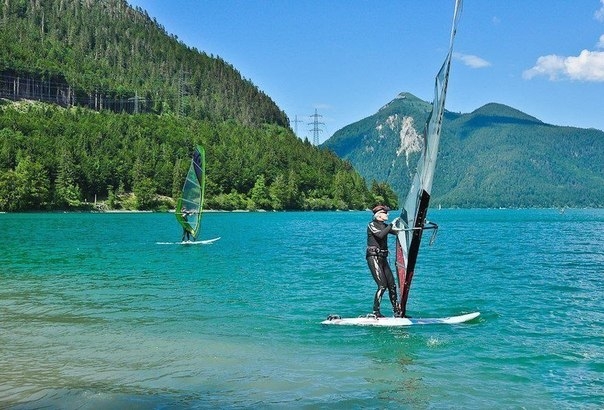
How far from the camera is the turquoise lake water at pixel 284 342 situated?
11508 mm

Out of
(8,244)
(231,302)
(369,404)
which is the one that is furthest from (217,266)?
(369,404)

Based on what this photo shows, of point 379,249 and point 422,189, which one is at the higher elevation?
point 422,189

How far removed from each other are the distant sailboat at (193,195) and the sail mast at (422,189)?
96.4ft

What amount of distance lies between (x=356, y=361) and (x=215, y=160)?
18319 cm

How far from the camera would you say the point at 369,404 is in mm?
10953

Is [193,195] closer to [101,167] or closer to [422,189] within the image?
[422,189]

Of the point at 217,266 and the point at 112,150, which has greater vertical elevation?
the point at 112,150

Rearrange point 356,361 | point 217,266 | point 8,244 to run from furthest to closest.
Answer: point 8,244 < point 217,266 < point 356,361

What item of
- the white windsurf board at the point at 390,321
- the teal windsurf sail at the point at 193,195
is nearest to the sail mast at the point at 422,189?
the white windsurf board at the point at 390,321

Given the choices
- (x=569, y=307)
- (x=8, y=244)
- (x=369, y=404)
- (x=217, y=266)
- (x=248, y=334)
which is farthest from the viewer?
(x=8, y=244)

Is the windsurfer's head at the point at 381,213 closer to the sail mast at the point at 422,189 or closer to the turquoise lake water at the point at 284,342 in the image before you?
the sail mast at the point at 422,189

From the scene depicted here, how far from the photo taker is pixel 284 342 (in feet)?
52.4

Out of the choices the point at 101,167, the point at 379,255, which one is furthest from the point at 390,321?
the point at 101,167

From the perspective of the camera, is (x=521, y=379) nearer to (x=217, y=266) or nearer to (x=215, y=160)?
(x=217, y=266)
